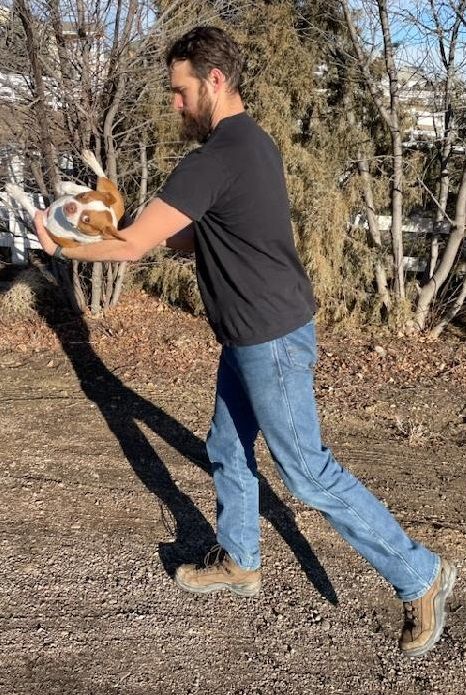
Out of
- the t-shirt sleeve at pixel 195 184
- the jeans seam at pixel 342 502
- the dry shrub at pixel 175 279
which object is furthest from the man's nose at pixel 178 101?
the dry shrub at pixel 175 279

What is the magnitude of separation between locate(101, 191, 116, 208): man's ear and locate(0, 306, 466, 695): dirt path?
1637 mm

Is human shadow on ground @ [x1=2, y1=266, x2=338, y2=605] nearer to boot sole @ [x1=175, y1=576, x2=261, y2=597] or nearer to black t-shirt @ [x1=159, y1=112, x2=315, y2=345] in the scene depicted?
boot sole @ [x1=175, y1=576, x2=261, y2=597]

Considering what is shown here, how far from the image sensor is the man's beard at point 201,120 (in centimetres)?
226

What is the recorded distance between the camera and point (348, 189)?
6.23m

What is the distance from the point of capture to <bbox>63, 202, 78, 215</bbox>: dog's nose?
227cm

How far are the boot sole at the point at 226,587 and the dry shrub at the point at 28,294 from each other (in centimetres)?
431

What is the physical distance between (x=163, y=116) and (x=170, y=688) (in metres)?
5.00

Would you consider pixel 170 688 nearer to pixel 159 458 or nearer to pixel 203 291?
pixel 203 291

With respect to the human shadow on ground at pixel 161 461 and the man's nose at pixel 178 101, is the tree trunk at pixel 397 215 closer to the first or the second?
the human shadow on ground at pixel 161 461

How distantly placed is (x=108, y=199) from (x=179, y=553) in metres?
1.69

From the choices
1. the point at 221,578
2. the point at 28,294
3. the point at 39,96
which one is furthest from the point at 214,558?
the point at 28,294

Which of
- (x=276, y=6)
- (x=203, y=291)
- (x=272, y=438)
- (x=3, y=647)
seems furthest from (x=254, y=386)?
(x=276, y=6)

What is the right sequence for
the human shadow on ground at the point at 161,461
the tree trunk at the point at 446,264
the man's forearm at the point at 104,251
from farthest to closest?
the tree trunk at the point at 446,264
the human shadow on ground at the point at 161,461
the man's forearm at the point at 104,251

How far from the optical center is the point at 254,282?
2.33m
